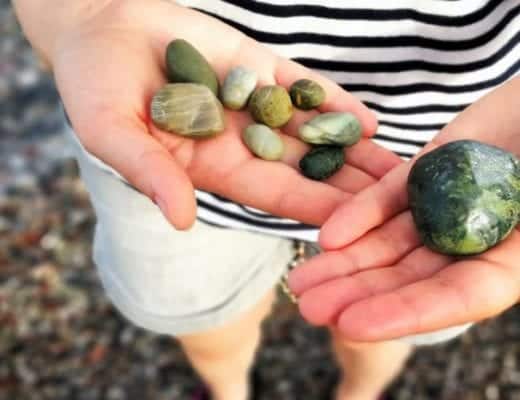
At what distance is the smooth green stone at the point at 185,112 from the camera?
794mm

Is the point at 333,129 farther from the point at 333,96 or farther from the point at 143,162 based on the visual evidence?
the point at 143,162

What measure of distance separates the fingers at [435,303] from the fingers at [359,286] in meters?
0.02

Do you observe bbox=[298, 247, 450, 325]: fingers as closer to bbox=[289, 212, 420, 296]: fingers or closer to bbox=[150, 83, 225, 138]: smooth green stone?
bbox=[289, 212, 420, 296]: fingers

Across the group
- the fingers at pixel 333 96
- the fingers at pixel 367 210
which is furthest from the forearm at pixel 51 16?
the fingers at pixel 367 210

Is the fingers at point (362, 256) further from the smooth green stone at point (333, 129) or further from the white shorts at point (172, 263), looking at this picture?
the white shorts at point (172, 263)

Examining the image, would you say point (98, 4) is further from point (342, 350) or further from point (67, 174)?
point (67, 174)

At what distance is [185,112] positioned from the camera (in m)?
0.80

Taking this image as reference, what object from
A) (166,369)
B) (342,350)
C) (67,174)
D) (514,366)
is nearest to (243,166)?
(342,350)

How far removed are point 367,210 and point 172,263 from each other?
16.2 inches

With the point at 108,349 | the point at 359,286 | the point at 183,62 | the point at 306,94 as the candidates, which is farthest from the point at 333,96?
the point at 108,349

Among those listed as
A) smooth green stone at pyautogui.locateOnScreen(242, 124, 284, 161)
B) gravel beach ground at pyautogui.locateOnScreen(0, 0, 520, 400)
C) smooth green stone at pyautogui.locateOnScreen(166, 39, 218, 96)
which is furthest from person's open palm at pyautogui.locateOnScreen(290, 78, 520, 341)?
gravel beach ground at pyautogui.locateOnScreen(0, 0, 520, 400)

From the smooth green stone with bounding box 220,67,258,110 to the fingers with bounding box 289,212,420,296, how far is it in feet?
0.81

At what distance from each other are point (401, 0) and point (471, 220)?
0.29 metres

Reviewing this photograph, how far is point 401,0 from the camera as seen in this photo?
83cm
